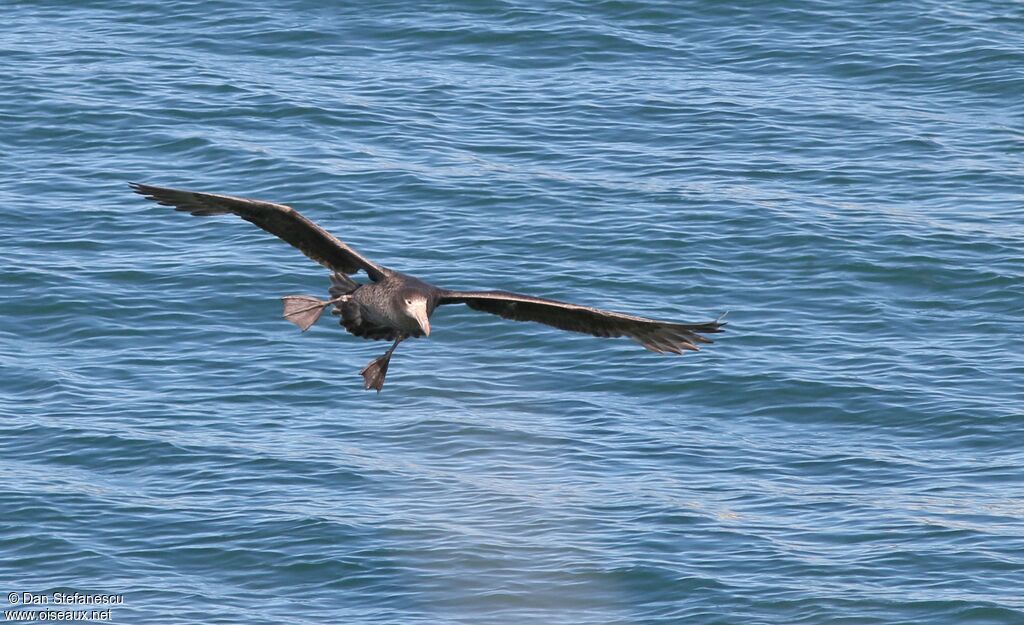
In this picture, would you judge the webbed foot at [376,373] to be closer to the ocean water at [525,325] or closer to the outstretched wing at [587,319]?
the outstretched wing at [587,319]

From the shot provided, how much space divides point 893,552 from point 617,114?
393 inches

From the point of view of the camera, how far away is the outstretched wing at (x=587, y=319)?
38.7ft

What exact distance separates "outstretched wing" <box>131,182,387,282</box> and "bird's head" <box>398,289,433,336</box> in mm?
529

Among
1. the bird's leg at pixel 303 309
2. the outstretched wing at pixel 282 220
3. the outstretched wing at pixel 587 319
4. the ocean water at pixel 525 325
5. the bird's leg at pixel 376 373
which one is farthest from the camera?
the ocean water at pixel 525 325

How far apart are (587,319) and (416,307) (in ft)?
4.47

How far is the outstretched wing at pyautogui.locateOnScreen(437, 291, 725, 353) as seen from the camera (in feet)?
38.7

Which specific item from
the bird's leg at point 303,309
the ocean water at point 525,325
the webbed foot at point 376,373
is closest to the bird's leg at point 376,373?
the webbed foot at point 376,373

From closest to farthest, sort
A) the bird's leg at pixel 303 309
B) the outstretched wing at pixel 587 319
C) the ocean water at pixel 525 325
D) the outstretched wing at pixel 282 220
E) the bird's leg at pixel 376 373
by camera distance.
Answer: the outstretched wing at pixel 587 319 < the outstretched wing at pixel 282 220 < the bird's leg at pixel 303 309 < the bird's leg at pixel 376 373 < the ocean water at pixel 525 325

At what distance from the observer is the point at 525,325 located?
1962 cm

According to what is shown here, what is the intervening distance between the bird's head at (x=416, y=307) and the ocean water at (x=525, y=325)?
371 cm

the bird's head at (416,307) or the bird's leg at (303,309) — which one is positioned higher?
the bird's head at (416,307)

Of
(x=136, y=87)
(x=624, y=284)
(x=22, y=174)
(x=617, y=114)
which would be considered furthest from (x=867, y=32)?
(x=22, y=174)

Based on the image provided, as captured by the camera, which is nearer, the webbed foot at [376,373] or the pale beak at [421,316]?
the pale beak at [421,316]

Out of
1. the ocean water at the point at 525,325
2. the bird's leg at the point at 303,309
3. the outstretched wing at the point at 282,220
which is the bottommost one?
the ocean water at the point at 525,325
